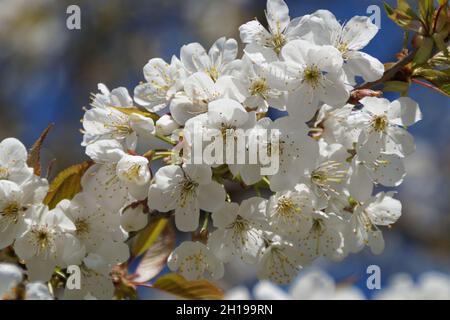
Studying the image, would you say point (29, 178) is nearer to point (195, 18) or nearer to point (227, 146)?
point (227, 146)

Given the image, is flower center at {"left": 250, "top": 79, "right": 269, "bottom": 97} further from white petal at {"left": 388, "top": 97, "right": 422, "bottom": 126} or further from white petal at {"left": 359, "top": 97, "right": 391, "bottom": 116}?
white petal at {"left": 388, "top": 97, "right": 422, "bottom": 126}

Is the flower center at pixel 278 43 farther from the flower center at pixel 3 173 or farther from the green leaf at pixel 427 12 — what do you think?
the flower center at pixel 3 173

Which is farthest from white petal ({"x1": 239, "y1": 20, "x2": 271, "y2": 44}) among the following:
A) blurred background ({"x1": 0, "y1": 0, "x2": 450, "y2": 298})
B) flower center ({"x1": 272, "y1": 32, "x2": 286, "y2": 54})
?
blurred background ({"x1": 0, "y1": 0, "x2": 450, "y2": 298})

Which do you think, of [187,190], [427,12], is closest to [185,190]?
[187,190]

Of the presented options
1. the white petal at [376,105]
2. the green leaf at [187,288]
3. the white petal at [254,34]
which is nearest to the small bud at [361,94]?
the white petal at [376,105]

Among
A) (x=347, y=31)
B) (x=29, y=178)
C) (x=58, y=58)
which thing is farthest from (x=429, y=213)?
(x=29, y=178)

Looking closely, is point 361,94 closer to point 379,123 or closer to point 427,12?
point 379,123
